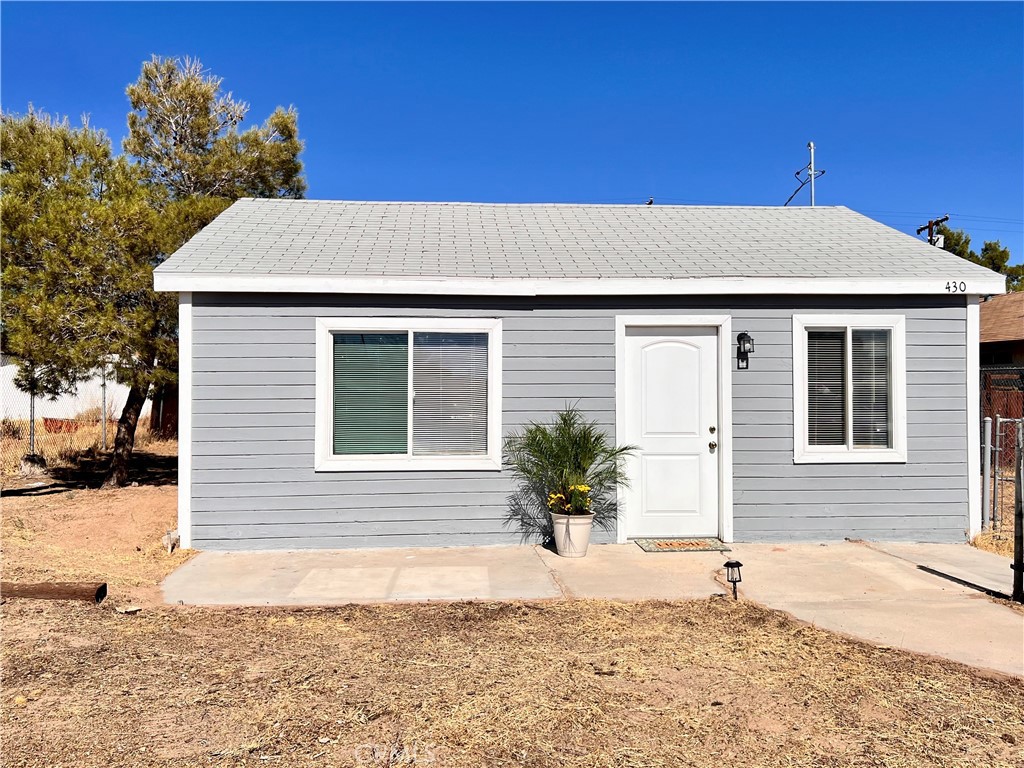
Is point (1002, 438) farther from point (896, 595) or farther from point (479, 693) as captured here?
point (479, 693)

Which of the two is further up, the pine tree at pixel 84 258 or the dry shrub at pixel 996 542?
the pine tree at pixel 84 258

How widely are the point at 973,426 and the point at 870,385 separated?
1122 mm

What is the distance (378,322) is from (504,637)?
336cm

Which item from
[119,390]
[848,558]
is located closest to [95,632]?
[848,558]

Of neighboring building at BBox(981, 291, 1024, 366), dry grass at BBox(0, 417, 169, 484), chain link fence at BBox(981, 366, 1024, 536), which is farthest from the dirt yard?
neighboring building at BBox(981, 291, 1024, 366)

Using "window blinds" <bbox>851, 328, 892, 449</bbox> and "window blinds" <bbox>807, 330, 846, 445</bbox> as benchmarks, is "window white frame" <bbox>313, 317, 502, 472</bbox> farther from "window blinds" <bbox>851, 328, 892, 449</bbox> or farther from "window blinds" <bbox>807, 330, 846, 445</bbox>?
"window blinds" <bbox>851, 328, 892, 449</bbox>

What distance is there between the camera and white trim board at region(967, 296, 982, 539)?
23.2ft

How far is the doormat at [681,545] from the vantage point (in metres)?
6.65

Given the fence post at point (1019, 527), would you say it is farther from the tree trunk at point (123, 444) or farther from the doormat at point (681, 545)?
the tree trunk at point (123, 444)

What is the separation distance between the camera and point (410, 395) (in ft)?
22.1

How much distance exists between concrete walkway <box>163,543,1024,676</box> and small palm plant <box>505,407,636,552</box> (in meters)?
0.35

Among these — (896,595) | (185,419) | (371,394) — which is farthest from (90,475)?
(896,595)

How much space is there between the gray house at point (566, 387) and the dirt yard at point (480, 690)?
184cm

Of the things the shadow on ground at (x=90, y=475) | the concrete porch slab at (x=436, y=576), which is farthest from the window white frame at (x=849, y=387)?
the shadow on ground at (x=90, y=475)
